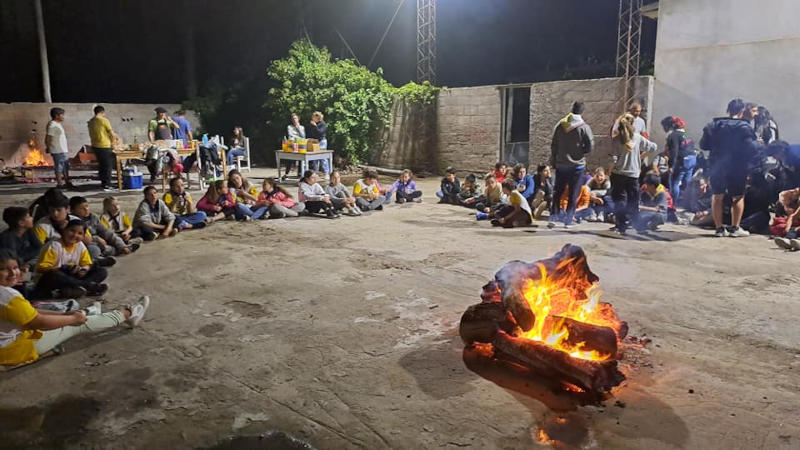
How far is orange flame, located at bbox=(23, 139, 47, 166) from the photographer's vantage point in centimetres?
1602

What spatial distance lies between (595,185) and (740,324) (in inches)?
227

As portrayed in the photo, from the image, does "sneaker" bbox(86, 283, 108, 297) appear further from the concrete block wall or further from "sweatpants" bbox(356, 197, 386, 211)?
the concrete block wall

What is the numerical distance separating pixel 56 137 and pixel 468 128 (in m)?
10.4

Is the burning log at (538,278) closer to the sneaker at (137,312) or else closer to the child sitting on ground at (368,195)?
the sneaker at (137,312)

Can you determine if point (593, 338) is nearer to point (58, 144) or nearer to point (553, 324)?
point (553, 324)

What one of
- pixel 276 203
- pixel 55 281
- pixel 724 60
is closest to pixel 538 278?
pixel 55 281

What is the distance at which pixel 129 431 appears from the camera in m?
3.40

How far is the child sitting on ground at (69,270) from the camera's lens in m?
5.75


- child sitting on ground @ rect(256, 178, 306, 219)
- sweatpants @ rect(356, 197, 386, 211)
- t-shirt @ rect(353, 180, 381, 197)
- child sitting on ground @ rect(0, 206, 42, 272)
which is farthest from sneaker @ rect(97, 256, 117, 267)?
t-shirt @ rect(353, 180, 381, 197)

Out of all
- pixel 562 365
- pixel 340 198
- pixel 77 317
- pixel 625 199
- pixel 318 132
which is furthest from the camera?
pixel 318 132

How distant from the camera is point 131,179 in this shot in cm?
1307

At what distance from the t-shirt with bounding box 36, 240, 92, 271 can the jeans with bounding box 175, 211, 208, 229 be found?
302 cm

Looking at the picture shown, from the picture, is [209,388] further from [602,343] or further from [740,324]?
[740,324]

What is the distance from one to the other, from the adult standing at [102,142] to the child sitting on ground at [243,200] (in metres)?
4.33
